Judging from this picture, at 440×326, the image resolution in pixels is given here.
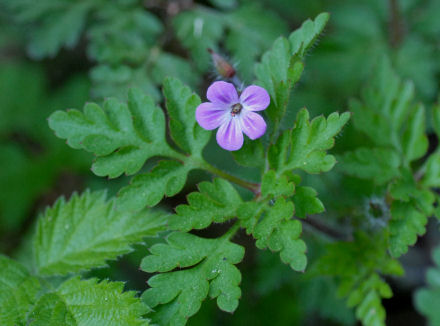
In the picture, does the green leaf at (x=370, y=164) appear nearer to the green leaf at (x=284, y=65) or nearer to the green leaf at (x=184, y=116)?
the green leaf at (x=284, y=65)

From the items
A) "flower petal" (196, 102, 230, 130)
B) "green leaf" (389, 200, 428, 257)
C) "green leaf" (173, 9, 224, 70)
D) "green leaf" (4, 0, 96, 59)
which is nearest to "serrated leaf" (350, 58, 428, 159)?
"green leaf" (389, 200, 428, 257)

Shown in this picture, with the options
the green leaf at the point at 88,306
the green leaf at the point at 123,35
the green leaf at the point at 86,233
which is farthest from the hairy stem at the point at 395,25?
the green leaf at the point at 88,306

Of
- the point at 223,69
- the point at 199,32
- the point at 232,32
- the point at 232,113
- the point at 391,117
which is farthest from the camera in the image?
the point at 232,32

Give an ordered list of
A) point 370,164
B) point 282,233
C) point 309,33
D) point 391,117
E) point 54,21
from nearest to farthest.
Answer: point 282,233 → point 309,33 → point 370,164 → point 391,117 → point 54,21

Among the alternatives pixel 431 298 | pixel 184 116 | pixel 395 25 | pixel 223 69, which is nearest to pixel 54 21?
pixel 223 69

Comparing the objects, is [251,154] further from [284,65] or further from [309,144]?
[284,65]

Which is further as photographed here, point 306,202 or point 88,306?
point 88,306

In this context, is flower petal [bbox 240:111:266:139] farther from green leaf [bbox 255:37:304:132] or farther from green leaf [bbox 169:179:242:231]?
green leaf [bbox 169:179:242:231]

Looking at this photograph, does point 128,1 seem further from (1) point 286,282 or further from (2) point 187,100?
(1) point 286,282
